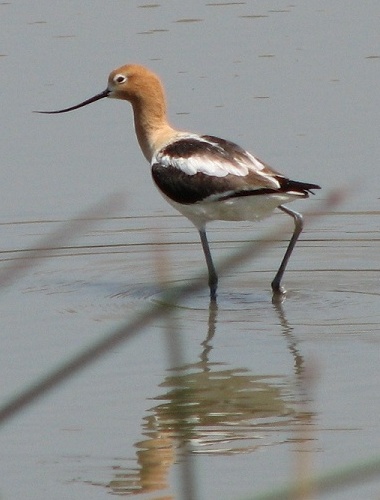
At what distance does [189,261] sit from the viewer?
8711 mm

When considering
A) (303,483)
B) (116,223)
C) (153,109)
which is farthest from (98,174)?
(303,483)

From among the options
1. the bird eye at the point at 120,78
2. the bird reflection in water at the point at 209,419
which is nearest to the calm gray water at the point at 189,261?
the bird reflection in water at the point at 209,419

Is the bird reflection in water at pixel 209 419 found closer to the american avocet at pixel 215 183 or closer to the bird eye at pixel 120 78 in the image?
the american avocet at pixel 215 183

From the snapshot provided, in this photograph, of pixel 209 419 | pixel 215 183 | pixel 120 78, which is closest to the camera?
pixel 209 419

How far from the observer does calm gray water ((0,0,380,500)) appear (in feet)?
17.0

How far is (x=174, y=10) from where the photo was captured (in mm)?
14086

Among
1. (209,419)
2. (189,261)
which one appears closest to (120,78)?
(189,261)

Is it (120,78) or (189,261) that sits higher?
(120,78)

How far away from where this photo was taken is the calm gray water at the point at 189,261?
5.17m

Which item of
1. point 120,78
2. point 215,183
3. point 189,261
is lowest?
point 189,261

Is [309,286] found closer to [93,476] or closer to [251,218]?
[251,218]

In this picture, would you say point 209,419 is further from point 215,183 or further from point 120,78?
point 120,78

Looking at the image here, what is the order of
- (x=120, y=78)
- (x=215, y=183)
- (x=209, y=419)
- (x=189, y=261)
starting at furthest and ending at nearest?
1. (x=120, y=78)
2. (x=189, y=261)
3. (x=215, y=183)
4. (x=209, y=419)

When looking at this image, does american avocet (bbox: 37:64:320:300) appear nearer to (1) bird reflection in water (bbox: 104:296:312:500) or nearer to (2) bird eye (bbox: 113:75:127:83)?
(2) bird eye (bbox: 113:75:127:83)
